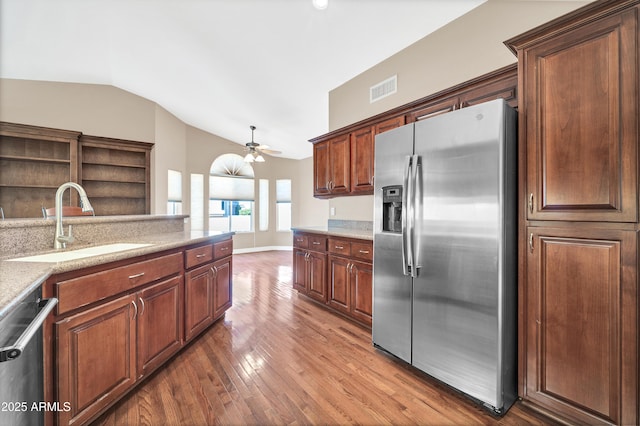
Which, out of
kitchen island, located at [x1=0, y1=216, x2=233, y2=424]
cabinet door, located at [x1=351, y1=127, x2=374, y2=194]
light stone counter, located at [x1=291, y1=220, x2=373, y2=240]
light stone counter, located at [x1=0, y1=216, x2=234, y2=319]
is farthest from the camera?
cabinet door, located at [x1=351, y1=127, x2=374, y2=194]

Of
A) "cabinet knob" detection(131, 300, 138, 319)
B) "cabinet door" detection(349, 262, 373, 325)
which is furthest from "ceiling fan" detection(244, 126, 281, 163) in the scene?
"cabinet knob" detection(131, 300, 138, 319)

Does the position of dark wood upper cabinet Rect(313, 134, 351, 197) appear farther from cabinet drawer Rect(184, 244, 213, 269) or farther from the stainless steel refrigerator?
cabinet drawer Rect(184, 244, 213, 269)

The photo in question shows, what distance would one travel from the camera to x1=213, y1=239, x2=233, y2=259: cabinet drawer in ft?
8.67

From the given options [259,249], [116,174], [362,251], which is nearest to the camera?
[362,251]

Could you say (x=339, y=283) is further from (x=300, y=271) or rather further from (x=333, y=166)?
(x=333, y=166)

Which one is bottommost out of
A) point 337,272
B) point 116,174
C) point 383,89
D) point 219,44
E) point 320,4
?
point 337,272

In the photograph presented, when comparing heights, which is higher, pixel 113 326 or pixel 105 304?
pixel 105 304

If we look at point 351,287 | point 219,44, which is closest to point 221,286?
point 351,287

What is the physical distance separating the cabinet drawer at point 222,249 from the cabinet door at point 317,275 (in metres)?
1.05

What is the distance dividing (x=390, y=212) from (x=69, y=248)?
2465 millimetres

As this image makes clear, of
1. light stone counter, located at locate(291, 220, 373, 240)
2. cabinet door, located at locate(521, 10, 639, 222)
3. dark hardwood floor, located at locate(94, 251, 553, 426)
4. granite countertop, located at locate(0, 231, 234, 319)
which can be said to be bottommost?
dark hardwood floor, located at locate(94, 251, 553, 426)

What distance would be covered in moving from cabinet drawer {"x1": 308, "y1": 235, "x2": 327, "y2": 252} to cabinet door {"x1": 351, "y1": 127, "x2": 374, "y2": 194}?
0.75 m

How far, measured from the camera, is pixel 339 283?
9.83 ft

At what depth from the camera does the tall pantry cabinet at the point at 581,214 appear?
1.26 meters
